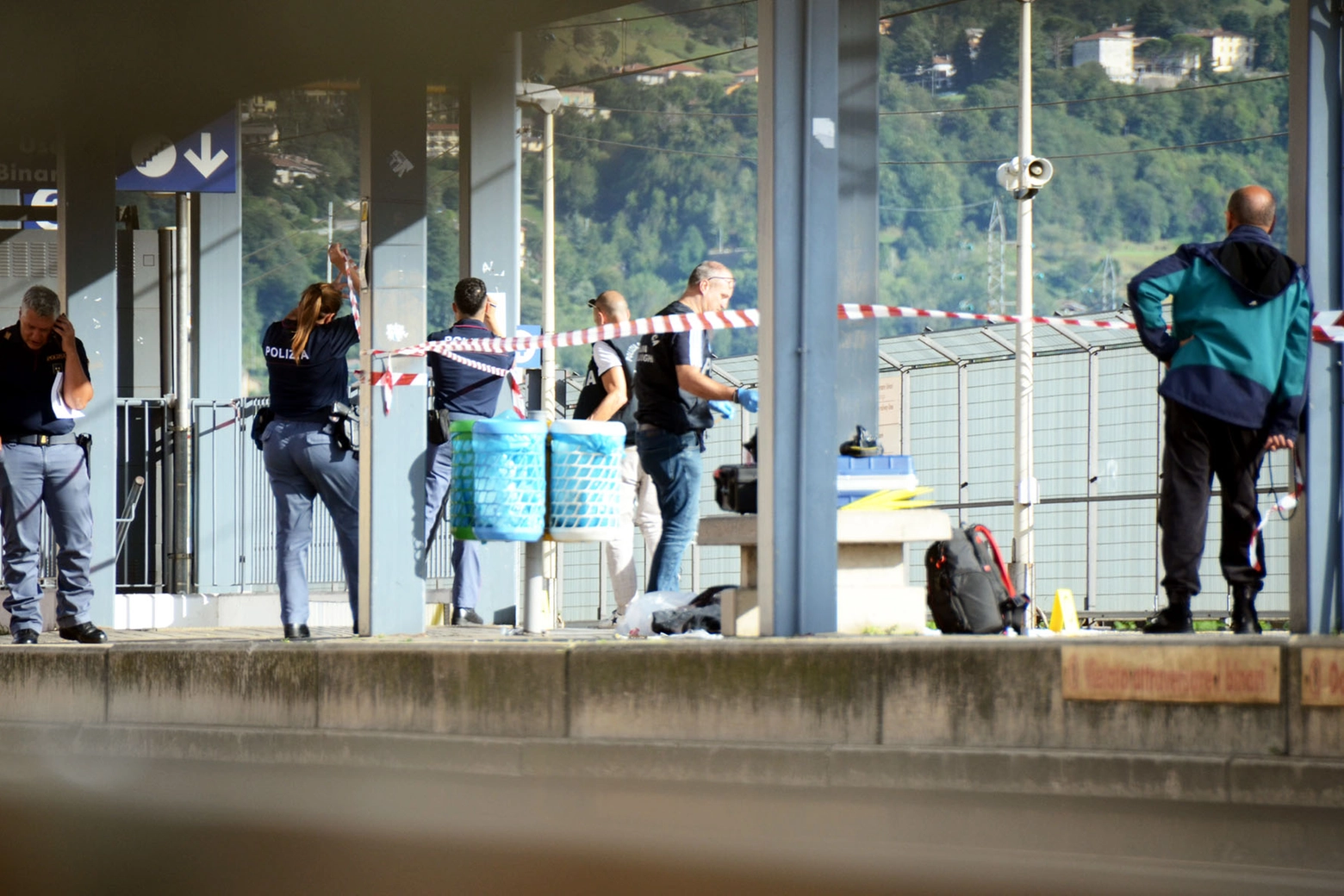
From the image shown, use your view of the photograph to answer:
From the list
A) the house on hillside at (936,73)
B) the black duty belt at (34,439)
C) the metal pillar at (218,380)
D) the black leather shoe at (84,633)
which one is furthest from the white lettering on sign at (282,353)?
the house on hillside at (936,73)

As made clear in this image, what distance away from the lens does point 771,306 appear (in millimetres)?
9164

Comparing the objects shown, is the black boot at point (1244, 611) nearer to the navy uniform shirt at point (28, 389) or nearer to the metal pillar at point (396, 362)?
the metal pillar at point (396, 362)

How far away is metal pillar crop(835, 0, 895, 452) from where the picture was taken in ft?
35.8

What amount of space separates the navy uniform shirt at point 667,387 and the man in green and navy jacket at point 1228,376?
2808 millimetres

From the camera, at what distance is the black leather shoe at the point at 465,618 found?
13.2 metres

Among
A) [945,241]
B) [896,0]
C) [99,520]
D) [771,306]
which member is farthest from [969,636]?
[896,0]

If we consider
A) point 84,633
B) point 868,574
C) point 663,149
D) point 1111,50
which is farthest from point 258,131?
point 868,574

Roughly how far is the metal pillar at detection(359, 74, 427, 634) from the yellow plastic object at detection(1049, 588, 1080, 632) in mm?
5083

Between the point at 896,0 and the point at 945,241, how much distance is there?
91.1ft

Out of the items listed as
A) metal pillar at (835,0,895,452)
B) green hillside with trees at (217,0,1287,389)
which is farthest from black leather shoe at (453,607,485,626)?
green hillside with trees at (217,0,1287,389)

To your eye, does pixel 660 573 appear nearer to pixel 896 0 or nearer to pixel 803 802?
pixel 803 802

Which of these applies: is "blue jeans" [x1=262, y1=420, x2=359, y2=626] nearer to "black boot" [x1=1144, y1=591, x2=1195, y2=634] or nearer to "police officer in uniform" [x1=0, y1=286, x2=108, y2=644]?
"police officer in uniform" [x1=0, y1=286, x2=108, y2=644]

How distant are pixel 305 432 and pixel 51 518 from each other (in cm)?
183

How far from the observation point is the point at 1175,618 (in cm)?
892
